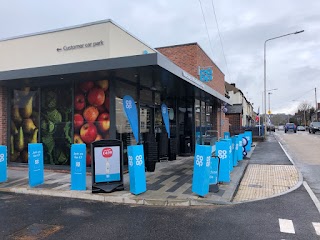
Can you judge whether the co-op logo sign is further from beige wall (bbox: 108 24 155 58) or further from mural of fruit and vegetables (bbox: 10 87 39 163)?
mural of fruit and vegetables (bbox: 10 87 39 163)

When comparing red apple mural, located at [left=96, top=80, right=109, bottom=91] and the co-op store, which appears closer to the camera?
the co-op store

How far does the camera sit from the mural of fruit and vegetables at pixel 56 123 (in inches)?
405

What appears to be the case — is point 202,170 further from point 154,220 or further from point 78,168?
point 78,168

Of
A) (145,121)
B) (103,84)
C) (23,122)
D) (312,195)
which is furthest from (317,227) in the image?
(23,122)

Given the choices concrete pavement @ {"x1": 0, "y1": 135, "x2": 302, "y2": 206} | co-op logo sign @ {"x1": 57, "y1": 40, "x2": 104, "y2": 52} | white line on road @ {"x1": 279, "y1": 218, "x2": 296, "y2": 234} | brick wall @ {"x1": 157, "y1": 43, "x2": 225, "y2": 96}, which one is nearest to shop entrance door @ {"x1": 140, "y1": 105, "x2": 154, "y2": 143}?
concrete pavement @ {"x1": 0, "y1": 135, "x2": 302, "y2": 206}

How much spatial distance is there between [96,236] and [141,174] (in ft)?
8.41

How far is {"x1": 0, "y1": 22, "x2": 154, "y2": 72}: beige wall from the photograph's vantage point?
9.55 meters

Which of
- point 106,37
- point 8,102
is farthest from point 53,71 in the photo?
point 8,102

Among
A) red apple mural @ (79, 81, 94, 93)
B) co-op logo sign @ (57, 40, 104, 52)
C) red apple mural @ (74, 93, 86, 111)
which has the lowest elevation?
red apple mural @ (74, 93, 86, 111)

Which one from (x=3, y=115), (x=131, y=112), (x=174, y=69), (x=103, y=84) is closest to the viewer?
(x=174, y=69)

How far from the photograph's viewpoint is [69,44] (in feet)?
33.4

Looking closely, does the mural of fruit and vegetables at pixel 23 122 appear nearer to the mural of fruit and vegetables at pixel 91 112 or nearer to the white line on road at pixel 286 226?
the mural of fruit and vegetables at pixel 91 112

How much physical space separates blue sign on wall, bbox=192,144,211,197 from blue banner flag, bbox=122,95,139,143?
3.62m

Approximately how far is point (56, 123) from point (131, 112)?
8.75 ft
